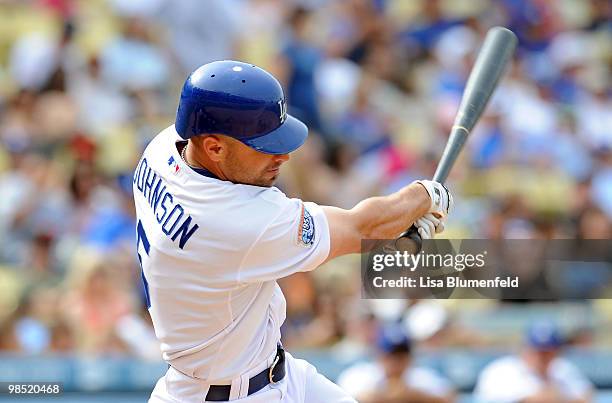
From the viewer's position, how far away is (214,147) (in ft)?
11.8

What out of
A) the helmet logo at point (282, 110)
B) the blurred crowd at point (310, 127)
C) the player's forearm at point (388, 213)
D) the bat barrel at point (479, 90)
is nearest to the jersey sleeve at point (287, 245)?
the player's forearm at point (388, 213)

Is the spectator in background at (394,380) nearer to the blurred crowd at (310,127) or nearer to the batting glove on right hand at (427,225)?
the blurred crowd at (310,127)

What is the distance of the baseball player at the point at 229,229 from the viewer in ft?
11.6

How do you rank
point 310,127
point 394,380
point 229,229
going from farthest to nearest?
point 310,127
point 394,380
point 229,229

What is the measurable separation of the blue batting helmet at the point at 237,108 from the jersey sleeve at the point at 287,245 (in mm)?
197

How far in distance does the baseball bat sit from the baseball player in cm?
Answer: 43

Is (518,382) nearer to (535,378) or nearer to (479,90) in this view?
(535,378)

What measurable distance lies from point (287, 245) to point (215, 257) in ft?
0.70

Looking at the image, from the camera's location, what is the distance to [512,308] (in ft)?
24.7

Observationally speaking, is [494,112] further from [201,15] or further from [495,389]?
[495,389]

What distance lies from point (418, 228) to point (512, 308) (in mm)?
3732

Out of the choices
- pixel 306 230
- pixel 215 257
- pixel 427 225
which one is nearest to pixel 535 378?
pixel 427 225

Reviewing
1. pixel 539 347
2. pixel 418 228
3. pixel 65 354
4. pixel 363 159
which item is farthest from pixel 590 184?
pixel 418 228

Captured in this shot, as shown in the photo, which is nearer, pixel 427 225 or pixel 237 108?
pixel 237 108
